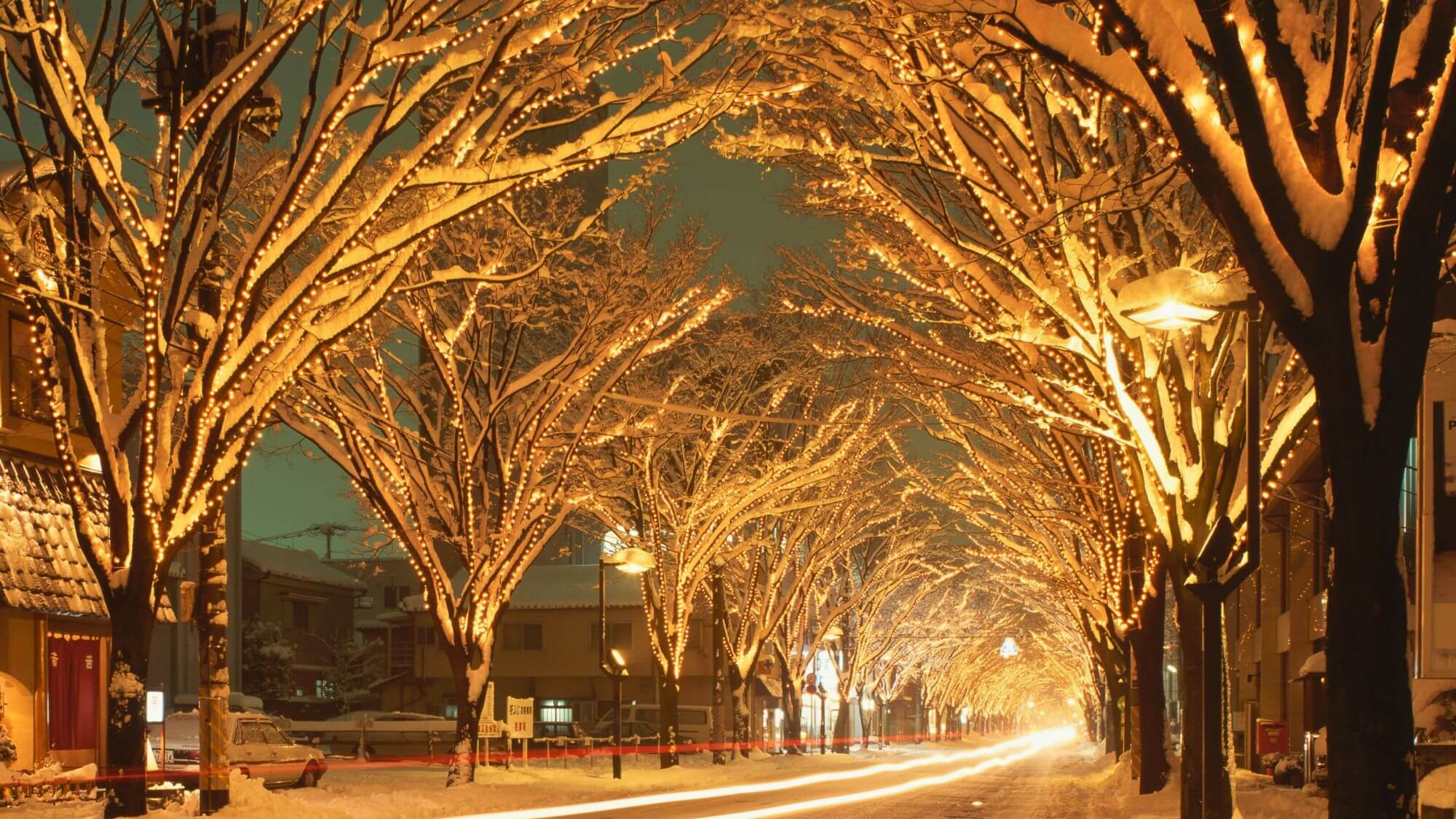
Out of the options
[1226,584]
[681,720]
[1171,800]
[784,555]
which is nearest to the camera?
[1226,584]

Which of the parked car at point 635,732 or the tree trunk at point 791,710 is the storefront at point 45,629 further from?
the tree trunk at point 791,710

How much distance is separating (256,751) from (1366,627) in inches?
919

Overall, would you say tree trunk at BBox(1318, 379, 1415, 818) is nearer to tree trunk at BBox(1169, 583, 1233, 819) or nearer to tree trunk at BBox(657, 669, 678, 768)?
tree trunk at BBox(1169, 583, 1233, 819)

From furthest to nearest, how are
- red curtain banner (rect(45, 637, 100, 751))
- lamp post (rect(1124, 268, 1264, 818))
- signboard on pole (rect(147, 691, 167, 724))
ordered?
1. signboard on pole (rect(147, 691, 167, 724))
2. red curtain banner (rect(45, 637, 100, 751))
3. lamp post (rect(1124, 268, 1264, 818))

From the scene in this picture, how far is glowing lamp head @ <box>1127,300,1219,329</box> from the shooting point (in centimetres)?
1077

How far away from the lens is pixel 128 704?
13773mm

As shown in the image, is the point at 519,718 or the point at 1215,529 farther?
the point at 519,718

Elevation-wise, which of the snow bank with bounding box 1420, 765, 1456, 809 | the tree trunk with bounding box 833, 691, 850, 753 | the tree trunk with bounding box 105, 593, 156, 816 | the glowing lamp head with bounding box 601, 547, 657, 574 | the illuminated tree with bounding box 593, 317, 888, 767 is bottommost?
the tree trunk with bounding box 833, 691, 850, 753

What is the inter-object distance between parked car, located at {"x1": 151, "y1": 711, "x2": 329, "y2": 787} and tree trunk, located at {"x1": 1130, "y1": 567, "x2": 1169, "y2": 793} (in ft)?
49.9

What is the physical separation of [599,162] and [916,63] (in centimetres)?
360

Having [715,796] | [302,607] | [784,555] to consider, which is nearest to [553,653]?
[302,607]

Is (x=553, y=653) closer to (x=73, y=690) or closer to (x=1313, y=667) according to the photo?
(x=73, y=690)

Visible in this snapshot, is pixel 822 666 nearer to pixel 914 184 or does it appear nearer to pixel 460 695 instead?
pixel 460 695

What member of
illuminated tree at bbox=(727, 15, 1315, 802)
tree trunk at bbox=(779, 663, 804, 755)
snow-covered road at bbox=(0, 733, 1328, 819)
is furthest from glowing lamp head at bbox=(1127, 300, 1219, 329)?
tree trunk at bbox=(779, 663, 804, 755)
